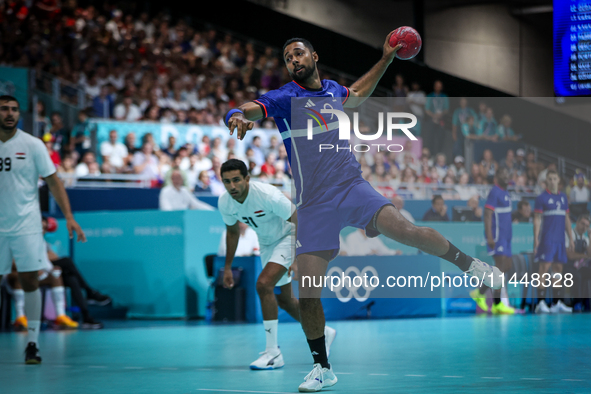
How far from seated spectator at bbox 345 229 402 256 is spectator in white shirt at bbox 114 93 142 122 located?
668 cm

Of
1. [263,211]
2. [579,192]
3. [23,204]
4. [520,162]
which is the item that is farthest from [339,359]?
[520,162]

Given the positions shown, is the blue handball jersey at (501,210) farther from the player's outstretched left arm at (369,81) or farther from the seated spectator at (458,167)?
the player's outstretched left arm at (369,81)

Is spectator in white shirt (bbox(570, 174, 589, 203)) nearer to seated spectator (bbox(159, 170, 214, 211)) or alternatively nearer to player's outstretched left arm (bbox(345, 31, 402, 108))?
player's outstretched left arm (bbox(345, 31, 402, 108))

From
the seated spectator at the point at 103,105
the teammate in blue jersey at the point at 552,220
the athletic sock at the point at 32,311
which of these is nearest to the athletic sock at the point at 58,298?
the athletic sock at the point at 32,311

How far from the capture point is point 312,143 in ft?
16.8

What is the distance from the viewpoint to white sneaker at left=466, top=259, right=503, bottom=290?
5020mm

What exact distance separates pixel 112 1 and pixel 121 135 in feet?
27.0

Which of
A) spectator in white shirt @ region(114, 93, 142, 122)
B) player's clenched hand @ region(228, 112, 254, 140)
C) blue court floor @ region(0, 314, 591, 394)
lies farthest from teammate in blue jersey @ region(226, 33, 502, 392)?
spectator in white shirt @ region(114, 93, 142, 122)

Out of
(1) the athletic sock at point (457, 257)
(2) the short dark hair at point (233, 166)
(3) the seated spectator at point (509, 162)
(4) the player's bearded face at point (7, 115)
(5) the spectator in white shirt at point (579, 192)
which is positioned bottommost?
(1) the athletic sock at point (457, 257)

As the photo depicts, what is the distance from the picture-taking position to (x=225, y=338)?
352 inches

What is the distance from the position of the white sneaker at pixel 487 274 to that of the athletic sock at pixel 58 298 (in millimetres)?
7543

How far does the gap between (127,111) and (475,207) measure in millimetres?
8505

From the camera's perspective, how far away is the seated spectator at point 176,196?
487 inches

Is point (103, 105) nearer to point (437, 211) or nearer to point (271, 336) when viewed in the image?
point (437, 211)
